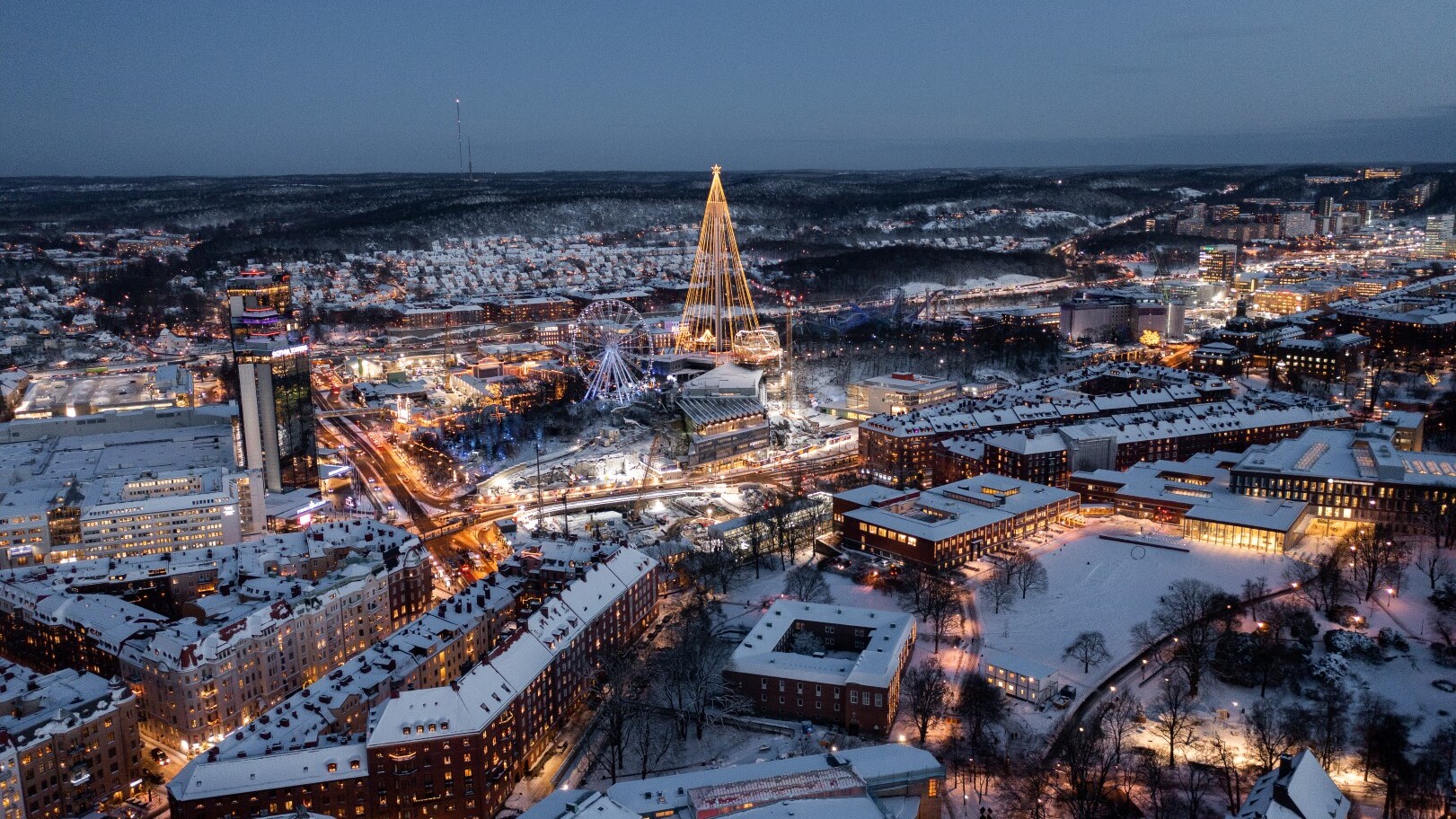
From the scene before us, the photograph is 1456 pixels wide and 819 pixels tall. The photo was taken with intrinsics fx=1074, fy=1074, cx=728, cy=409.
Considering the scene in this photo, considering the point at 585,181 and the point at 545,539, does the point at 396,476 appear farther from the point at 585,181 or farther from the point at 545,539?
the point at 585,181

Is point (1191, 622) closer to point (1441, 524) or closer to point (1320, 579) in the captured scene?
point (1320, 579)

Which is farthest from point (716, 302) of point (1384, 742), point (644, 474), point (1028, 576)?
point (1384, 742)

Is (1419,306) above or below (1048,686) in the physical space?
above

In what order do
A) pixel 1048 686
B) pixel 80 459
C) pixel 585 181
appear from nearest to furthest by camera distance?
pixel 1048 686
pixel 80 459
pixel 585 181

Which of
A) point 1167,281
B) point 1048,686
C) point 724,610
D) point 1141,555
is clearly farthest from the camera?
point 1167,281

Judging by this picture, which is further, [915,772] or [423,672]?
[423,672]

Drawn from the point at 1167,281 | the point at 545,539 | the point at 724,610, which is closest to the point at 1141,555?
the point at 724,610
